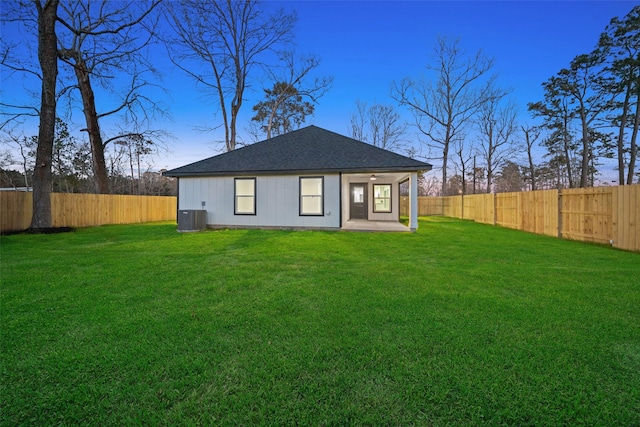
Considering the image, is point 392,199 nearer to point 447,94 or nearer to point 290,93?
point 290,93

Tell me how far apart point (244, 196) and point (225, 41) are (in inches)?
447

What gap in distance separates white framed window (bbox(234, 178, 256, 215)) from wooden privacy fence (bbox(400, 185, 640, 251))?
33.2ft

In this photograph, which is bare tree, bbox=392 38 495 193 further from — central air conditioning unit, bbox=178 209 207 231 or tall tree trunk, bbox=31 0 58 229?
tall tree trunk, bbox=31 0 58 229

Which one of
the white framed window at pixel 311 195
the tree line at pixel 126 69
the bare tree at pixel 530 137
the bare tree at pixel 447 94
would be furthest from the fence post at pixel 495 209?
the bare tree at pixel 530 137

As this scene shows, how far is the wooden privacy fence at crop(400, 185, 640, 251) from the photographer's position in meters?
6.82

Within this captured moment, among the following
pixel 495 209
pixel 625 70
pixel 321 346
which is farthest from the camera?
pixel 625 70

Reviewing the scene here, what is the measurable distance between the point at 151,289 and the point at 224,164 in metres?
8.49

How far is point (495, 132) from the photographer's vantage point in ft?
86.1

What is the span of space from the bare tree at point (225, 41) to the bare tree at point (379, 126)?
442 inches

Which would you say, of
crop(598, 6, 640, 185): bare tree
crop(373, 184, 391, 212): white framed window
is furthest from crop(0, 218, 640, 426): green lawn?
crop(598, 6, 640, 185): bare tree

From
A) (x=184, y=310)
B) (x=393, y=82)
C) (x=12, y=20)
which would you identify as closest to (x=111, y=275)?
(x=184, y=310)

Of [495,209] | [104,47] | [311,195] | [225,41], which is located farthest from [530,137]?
[104,47]

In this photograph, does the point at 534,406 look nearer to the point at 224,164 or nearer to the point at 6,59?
the point at 224,164

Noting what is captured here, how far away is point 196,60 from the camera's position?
1758 cm
